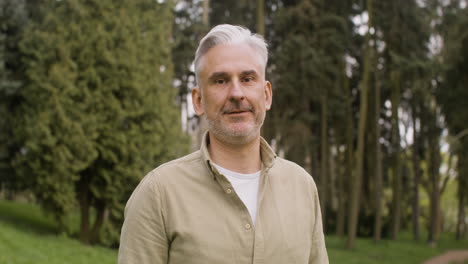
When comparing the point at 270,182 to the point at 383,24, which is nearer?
the point at 270,182

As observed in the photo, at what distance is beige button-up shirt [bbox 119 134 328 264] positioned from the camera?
199 cm

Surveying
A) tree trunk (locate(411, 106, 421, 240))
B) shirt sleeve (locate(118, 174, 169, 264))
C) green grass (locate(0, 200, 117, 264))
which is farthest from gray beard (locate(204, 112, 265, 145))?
tree trunk (locate(411, 106, 421, 240))

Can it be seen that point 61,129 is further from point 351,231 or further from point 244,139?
point 244,139

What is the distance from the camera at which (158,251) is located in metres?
2.00

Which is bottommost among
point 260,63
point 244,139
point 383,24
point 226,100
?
point 244,139

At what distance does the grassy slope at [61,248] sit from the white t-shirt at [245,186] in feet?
28.0

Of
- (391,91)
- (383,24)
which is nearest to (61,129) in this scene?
(383,24)

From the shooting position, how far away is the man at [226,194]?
2002 mm

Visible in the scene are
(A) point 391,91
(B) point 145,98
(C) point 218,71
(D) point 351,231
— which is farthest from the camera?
(A) point 391,91

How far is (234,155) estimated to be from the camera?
220 cm

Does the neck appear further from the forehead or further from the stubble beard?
the forehead

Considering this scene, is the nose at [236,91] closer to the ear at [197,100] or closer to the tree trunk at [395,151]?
the ear at [197,100]

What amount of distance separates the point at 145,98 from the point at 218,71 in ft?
48.7

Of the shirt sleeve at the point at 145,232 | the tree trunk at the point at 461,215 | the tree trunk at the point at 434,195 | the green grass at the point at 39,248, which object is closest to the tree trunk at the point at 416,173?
the tree trunk at the point at 434,195
